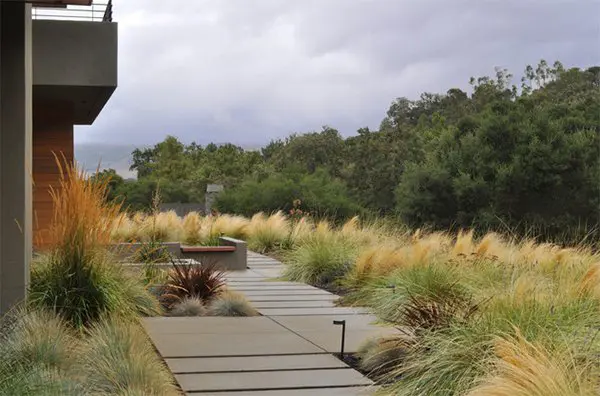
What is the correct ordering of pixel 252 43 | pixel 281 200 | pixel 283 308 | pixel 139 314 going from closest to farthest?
pixel 139 314 < pixel 283 308 < pixel 281 200 < pixel 252 43

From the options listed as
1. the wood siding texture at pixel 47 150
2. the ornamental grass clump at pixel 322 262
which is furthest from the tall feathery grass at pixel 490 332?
the wood siding texture at pixel 47 150

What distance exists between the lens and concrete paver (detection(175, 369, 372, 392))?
474cm

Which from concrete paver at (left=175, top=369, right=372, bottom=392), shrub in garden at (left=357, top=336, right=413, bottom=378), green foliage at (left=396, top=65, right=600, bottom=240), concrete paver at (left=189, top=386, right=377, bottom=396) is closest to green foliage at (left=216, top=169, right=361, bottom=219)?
green foliage at (left=396, top=65, right=600, bottom=240)

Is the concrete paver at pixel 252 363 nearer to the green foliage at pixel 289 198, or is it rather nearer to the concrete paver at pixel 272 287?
the concrete paver at pixel 272 287

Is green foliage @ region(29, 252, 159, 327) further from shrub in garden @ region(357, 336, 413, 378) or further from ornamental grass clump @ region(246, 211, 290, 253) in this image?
ornamental grass clump @ region(246, 211, 290, 253)

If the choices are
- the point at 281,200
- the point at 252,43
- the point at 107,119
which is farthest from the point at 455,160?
the point at 252,43

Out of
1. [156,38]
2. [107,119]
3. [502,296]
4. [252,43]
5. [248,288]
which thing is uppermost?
[252,43]

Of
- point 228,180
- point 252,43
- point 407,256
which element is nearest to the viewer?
point 407,256

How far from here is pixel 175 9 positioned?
2397 cm

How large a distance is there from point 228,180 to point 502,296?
38.3 metres

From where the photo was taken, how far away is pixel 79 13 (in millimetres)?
11289

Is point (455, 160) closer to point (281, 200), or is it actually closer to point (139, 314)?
point (281, 200)

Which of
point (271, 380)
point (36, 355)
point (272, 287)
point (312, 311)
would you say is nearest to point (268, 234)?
point (272, 287)

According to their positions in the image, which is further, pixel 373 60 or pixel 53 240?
pixel 373 60
